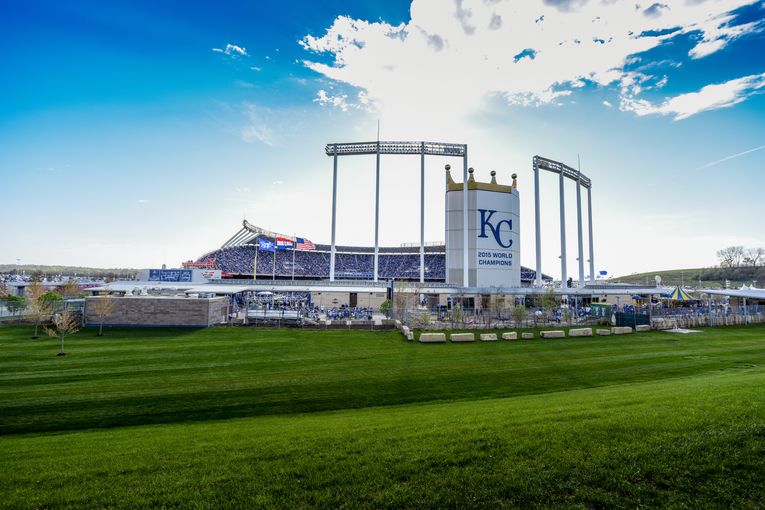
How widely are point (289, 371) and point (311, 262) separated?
71.4 metres

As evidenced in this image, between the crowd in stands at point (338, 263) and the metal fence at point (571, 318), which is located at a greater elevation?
the crowd in stands at point (338, 263)

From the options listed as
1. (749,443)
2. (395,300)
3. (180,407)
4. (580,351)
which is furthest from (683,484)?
Answer: (395,300)

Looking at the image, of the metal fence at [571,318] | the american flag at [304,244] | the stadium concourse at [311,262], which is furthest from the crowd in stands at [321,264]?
the metal fence at [571,318]

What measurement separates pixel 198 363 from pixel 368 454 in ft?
42.0

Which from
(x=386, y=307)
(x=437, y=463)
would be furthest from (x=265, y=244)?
(x=437, y=463)

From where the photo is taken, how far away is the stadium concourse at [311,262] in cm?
7712

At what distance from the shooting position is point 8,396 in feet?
39.3

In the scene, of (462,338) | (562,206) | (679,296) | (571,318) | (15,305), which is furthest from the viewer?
(562,206)

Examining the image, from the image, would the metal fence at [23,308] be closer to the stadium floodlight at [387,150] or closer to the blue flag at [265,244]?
the stadium floodlight at [387,150]

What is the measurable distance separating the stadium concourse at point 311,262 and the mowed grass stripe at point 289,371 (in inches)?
2146

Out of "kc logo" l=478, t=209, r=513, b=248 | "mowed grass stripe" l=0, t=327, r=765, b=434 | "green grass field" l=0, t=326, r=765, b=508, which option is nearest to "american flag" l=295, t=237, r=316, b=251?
"kc logo" l=478, t=209, r=513, b=248

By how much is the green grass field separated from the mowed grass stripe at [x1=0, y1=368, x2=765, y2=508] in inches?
1.1

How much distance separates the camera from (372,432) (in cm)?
750

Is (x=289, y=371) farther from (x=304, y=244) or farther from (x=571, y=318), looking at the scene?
(x=304, y=244)
